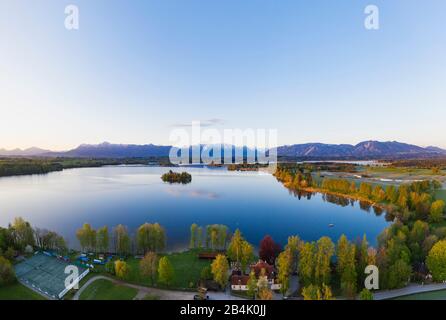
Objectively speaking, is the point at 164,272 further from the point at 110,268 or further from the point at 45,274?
the point at 45,274

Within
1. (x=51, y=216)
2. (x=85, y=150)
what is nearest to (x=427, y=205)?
(x=51, y=216)

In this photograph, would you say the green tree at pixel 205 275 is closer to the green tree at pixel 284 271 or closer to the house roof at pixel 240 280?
the house roof at pixel 240 280

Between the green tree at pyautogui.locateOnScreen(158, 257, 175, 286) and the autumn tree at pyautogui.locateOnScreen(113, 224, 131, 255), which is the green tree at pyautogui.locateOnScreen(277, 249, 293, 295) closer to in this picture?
the green tree at pyautogui.locateOnScreen(158, 257, 175, 286)

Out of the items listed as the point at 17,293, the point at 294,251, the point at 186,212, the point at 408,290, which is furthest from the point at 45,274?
the point at 408,290

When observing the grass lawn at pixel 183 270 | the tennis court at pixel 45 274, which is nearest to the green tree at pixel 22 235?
the tennis court at pixel 45 274

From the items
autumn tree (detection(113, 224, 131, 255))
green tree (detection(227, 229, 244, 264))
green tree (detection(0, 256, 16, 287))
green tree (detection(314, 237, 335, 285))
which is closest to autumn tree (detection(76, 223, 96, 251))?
autumn tree (detection(113, 224, 131, 255))
